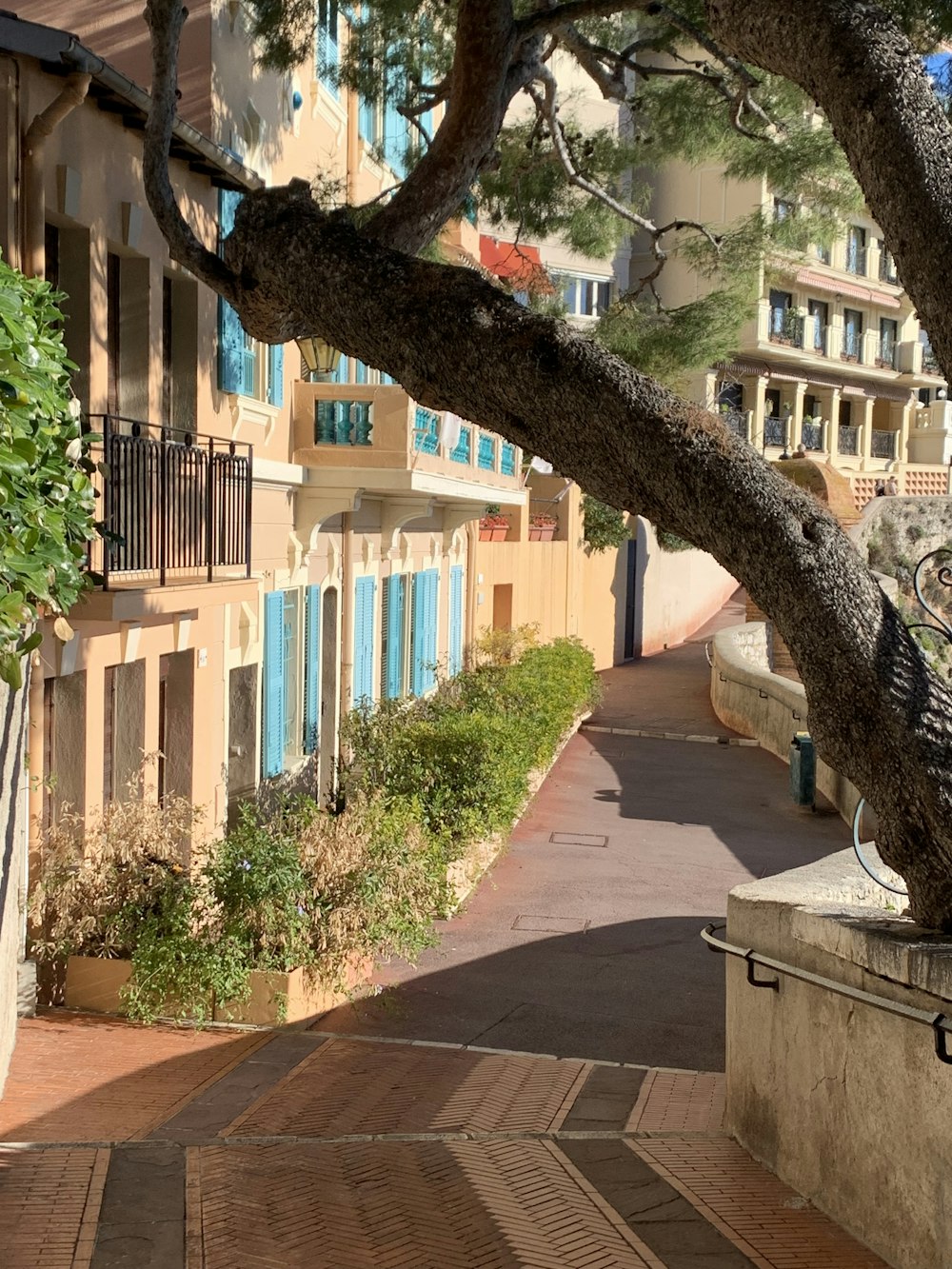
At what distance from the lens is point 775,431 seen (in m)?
46.7

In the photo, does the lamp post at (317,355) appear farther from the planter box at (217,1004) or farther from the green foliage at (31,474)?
the green foliage at (31,474)

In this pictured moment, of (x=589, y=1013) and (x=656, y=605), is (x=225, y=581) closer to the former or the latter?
(x=589, y=1013)

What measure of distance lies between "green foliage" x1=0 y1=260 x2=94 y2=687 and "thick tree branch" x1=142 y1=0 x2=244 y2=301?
1003 mm

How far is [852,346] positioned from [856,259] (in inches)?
113

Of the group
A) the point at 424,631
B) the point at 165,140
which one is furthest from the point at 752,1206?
the point at 424,631

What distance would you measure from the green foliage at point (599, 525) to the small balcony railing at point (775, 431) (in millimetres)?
14585

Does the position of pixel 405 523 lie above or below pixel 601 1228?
above

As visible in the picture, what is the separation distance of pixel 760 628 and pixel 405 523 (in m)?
12.4

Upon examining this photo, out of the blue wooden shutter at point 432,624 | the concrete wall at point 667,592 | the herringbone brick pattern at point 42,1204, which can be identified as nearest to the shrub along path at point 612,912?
the blue wooden shutter at point 432,624

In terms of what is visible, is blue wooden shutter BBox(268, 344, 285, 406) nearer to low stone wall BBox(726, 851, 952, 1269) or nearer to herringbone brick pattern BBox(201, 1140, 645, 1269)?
low stone wall BBox(726, 851, 952, 1269)

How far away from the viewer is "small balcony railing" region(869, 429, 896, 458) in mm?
52625

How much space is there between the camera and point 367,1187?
6.84 m

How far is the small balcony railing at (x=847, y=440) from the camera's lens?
1987 inches

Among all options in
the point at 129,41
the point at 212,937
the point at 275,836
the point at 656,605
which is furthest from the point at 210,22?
the point at 656,605
